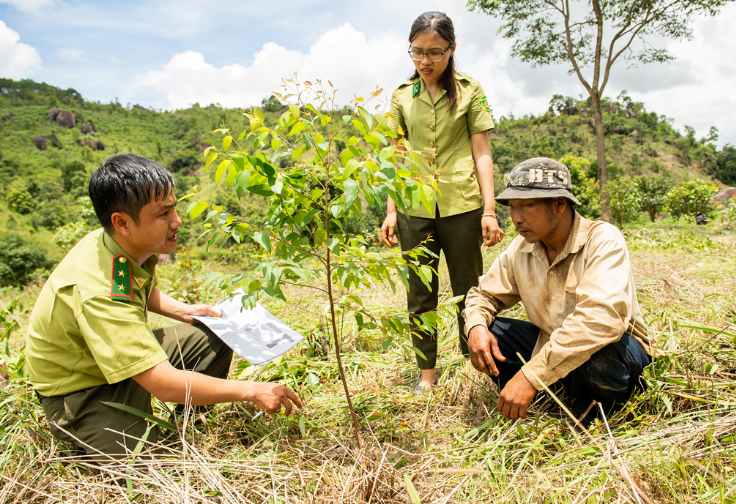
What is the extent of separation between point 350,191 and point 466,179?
1.21m

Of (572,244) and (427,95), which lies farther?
(427,95)

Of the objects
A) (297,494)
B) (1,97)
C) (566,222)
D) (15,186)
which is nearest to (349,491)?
(297,494)

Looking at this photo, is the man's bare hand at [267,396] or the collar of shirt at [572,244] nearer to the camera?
the man's bare hand at [267,396]

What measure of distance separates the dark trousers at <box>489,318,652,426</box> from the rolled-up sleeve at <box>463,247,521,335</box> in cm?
11

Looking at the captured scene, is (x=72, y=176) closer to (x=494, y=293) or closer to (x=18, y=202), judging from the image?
(x=18, y=202)

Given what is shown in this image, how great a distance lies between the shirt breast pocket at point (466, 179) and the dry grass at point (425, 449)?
1013 mm

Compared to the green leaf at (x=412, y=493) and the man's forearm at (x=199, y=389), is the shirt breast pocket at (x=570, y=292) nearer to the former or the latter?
the green leaf at (x=412, y=493)

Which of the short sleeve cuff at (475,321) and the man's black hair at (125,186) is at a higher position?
the man's black hair at (125,186)

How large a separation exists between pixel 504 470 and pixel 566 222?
1.06 meters

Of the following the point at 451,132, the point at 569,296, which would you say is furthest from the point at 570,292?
the point at 451,132

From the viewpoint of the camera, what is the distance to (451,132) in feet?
7.12

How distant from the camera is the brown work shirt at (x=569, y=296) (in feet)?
4.90

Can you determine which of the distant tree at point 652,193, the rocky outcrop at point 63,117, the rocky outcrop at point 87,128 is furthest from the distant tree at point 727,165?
the rocky outcrop at point 63,117

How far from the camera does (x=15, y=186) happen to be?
54.7m
